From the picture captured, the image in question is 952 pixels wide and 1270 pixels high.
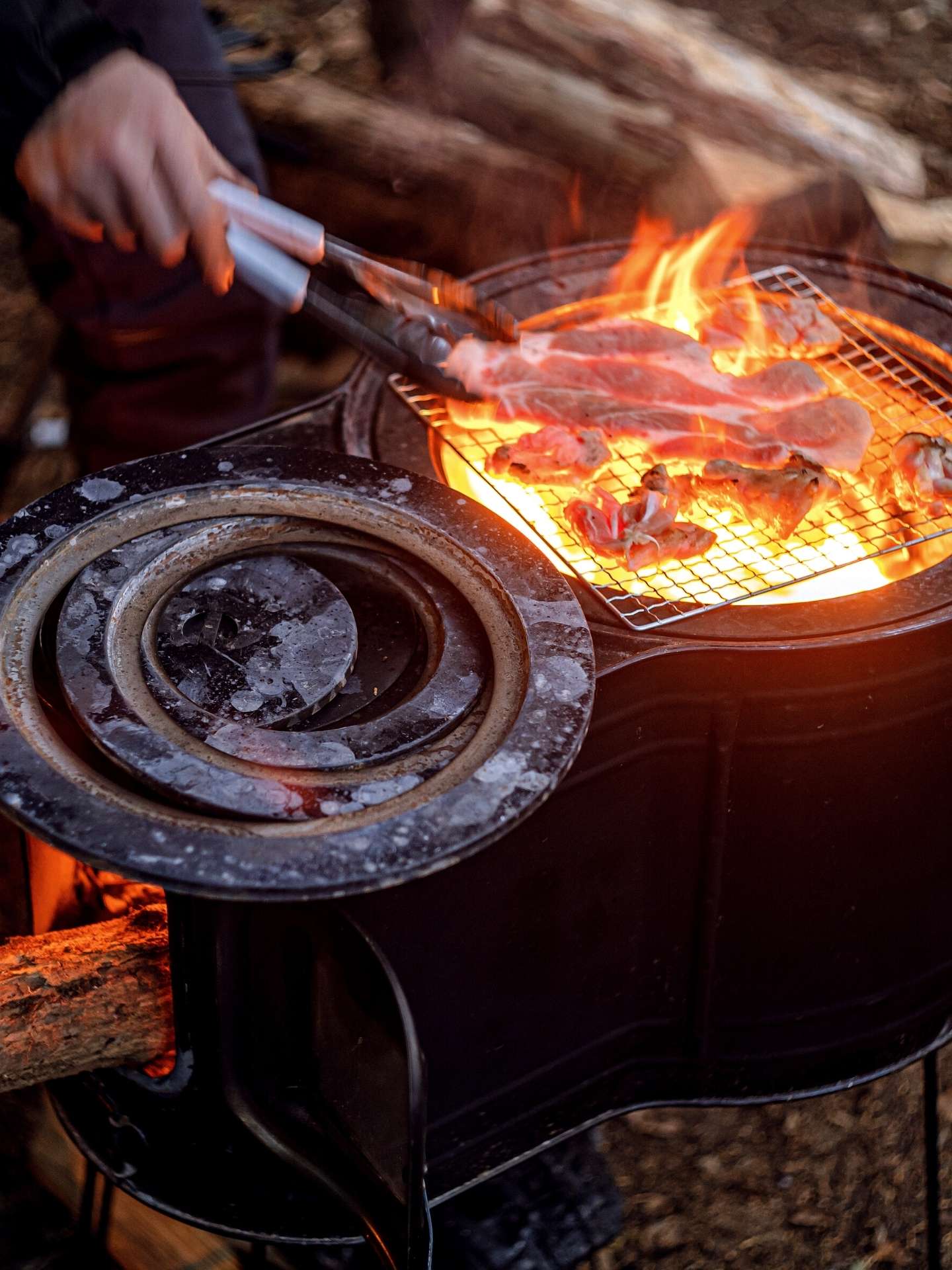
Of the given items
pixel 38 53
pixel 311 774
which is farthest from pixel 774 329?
pixel 38 53

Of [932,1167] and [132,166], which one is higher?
[132,166]

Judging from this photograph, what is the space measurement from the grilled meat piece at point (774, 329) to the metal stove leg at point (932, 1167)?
1772mm

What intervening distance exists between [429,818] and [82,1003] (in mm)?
1033

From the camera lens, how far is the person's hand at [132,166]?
6.96ft

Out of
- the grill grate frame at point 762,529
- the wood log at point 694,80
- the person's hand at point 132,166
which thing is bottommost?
the wood log at point 694,80

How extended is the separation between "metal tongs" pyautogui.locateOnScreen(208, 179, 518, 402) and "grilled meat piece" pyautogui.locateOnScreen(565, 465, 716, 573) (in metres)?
0.37

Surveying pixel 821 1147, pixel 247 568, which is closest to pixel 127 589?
pixel 247 568

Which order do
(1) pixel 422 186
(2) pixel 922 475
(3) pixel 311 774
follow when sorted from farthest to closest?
(1) pixel 422 186
(2) pixel 922 475
(3) pixel 311 774

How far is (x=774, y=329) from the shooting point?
308 cm

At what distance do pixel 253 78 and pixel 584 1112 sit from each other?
3.83 meters

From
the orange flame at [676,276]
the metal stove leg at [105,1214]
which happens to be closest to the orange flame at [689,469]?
the orange flame at [676,276]

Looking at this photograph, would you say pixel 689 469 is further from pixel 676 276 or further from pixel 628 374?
pixel 676 276

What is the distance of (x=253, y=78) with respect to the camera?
4.68m

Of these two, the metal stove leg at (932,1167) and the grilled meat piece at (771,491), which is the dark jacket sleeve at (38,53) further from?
the metal stove leg at (932,1167)
